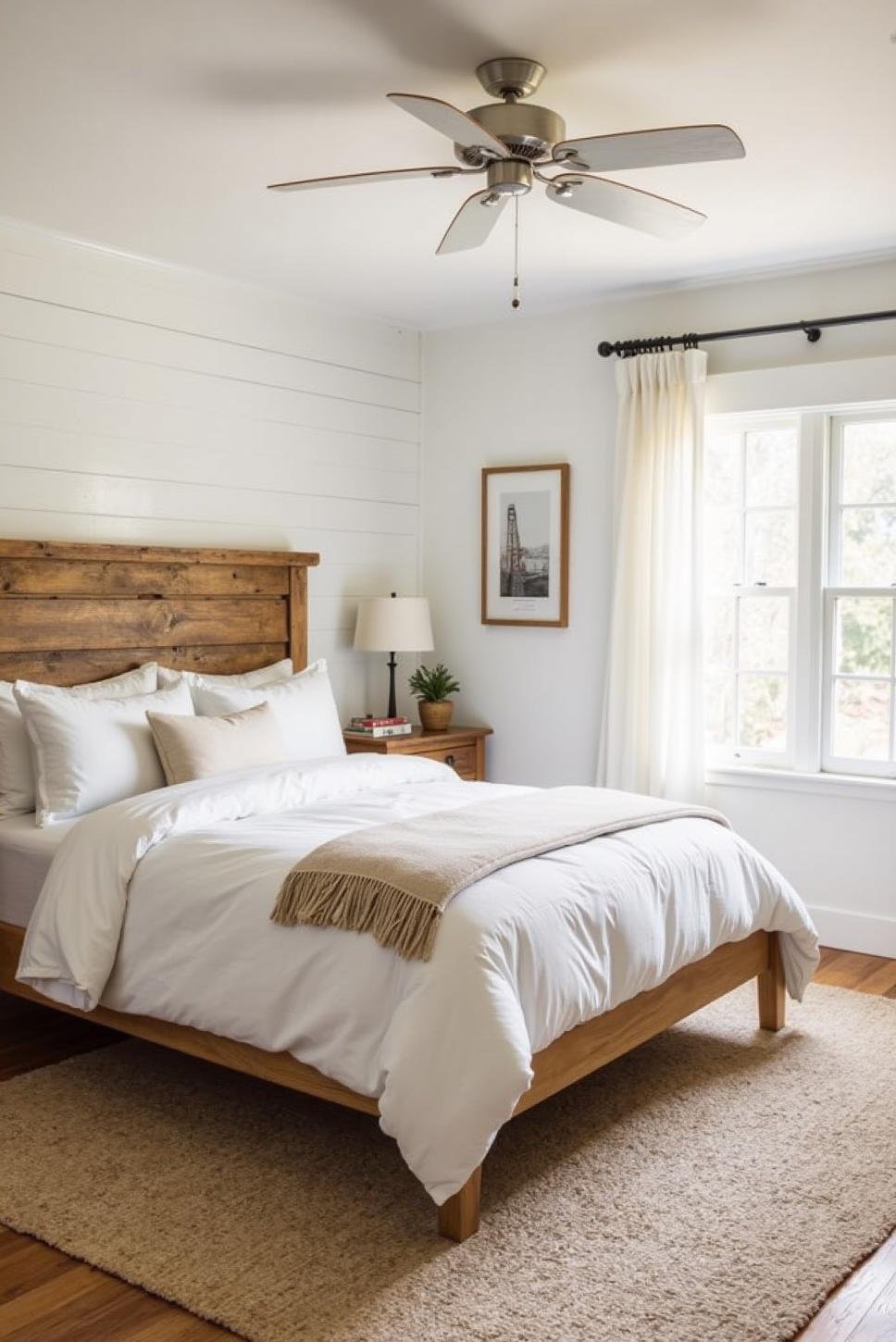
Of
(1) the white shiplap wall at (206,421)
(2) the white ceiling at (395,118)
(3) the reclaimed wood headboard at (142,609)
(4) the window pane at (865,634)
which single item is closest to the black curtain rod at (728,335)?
(2) the white ceiling at (395,118)

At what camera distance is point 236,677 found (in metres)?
4.81

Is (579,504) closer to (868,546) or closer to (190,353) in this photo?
(868,546)

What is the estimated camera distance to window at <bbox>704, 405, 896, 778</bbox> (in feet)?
15.4

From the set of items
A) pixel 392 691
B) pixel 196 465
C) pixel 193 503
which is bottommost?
pixel 392 691

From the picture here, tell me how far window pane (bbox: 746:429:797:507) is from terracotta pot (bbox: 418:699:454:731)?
155cm

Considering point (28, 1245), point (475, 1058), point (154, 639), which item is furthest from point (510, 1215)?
point (154, 639)

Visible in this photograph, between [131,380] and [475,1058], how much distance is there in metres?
2.99

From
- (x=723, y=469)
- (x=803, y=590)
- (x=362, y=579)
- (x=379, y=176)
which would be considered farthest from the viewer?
(x=362, y=579)

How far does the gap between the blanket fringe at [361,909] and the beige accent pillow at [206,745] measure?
1069 mm

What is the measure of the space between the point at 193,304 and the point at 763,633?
8.38 ft

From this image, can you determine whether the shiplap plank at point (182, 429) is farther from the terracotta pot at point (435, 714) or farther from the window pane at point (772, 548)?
the window pane at point (772, 548)

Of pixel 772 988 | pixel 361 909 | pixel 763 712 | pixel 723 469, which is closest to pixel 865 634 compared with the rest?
pixel 763 712

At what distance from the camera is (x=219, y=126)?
3.28 metres

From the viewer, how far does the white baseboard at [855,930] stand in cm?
464
